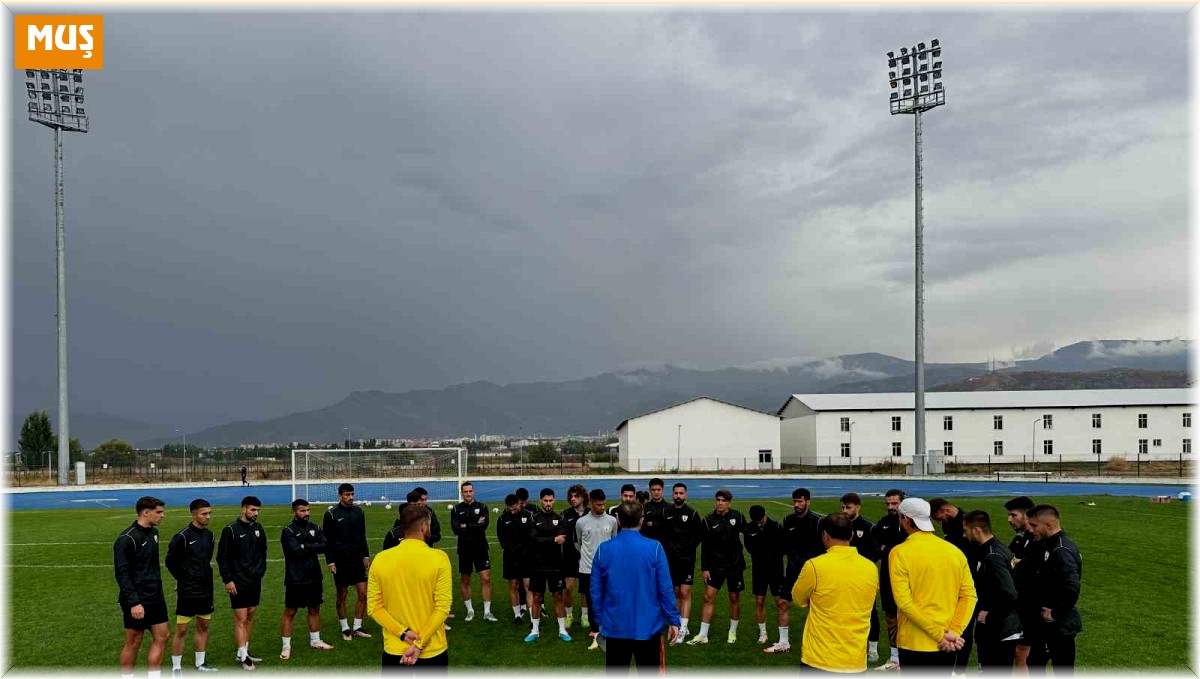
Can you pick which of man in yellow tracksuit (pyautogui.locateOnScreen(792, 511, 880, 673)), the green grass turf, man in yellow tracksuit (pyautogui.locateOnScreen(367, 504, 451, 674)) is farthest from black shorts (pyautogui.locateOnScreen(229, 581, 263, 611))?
man in yellow tracksuit (pyautogui.locateOnScreen(792, 511, 880, 673))

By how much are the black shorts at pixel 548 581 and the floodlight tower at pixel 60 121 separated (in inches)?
1906

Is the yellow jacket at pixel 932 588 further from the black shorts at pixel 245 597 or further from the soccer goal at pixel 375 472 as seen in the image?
the soccer goal at pixel 375 472

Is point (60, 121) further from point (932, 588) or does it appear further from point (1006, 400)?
point (1006, 400)

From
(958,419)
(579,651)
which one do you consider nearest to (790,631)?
(579,651)

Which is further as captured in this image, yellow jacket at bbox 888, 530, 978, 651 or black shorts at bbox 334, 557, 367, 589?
black shorts at bbox 334, 557, 367, 589

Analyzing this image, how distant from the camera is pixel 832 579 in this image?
5.89m

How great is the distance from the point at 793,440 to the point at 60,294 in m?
57.3

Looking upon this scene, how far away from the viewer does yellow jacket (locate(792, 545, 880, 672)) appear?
5.86 meters

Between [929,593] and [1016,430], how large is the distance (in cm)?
6642

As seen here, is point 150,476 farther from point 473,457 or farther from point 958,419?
point 958,419

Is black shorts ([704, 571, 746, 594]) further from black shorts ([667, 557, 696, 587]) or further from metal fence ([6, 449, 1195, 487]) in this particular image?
metal fence ([6, 449, 1195, 487])

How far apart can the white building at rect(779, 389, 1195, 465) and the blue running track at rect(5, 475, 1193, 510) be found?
15.4m

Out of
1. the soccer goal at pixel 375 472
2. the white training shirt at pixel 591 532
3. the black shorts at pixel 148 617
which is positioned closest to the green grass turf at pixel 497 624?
the white training shirt at pixel 591 532

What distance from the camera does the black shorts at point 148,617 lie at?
8.25 meters
